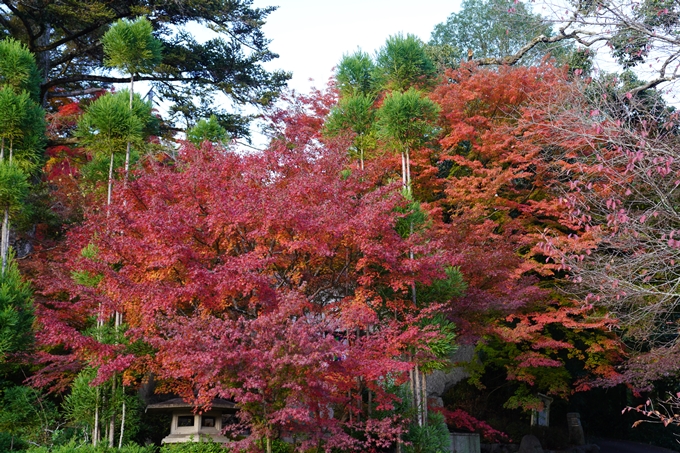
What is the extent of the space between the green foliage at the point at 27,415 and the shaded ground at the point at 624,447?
16754 millimetres

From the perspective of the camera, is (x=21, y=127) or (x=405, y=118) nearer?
(x=21, y=127)

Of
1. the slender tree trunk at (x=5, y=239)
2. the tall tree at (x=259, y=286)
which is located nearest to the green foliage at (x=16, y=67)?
the slender tree trunk at (x=5, y=239)

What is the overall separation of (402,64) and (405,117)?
183cm

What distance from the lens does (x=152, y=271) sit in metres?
9.74

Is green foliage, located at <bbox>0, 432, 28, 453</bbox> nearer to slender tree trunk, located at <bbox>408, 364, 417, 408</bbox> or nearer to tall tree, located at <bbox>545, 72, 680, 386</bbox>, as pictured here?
slender tree trunk, located at <bbox>408, 364, 417, 408</bbox>

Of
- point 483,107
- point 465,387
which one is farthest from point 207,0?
point 465,387

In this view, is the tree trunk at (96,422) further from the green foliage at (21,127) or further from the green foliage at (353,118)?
the green foliage at (353,118)

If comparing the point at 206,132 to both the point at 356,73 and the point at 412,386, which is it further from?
the point at 412,386

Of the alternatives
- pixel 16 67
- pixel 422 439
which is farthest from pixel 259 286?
pixel 16 67

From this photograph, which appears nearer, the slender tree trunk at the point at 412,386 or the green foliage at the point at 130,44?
the slender tree trunk at the point at 412,386

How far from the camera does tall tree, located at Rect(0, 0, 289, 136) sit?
15039 mm

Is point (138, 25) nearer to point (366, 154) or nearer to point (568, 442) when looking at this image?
point (366, 154)

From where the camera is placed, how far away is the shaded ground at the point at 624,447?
20936mm

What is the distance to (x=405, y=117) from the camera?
40.6 feet
